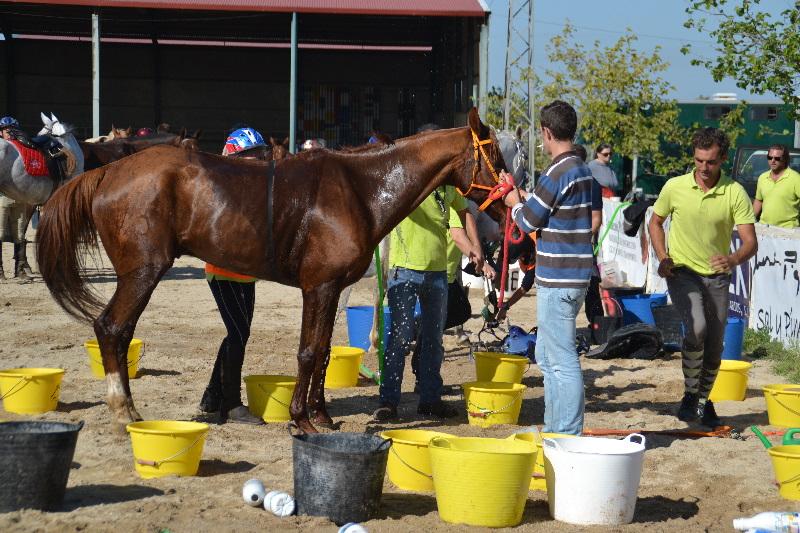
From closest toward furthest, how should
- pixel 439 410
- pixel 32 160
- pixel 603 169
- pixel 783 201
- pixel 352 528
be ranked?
pixel 352 528 → pixel 439 410 → pixel 783 201 → pixel 32 160 → pixel 603 169

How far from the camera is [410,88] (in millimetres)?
29281

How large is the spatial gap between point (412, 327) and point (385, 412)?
64 centimetres

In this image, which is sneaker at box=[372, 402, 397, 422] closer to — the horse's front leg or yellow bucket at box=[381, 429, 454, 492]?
the horse's front leg

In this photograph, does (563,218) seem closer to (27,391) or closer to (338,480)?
(338,480)

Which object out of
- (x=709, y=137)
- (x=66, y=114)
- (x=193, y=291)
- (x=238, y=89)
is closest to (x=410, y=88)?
(x=238, y=89)

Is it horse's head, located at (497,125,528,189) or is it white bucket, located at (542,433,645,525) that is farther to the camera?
horse's head, located at (497,125,528,189)

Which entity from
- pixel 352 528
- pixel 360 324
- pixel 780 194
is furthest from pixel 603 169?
pixel 352 528

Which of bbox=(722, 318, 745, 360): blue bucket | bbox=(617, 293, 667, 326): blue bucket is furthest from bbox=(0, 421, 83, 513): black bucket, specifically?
bbox=(617, 293, 667, 326): blue bucket

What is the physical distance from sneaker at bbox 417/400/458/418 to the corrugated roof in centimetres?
1542

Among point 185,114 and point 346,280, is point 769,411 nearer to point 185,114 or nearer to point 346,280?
point 346,280

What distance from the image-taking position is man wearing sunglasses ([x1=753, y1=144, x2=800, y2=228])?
11.5 m

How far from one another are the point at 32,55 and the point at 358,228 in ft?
83.9

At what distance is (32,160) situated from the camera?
40.9 ft

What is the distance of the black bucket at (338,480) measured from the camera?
433cm
